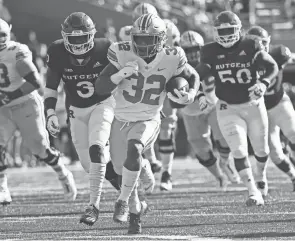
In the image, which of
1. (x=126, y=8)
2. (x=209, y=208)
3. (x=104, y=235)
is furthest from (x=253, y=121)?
(x=126, y=8)

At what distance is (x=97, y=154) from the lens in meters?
6.33

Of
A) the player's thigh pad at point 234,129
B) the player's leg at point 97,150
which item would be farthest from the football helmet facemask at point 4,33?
the player's thigh pad at point 234,129

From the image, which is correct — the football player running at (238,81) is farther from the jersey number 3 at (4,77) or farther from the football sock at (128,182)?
the football sock at (128,182)

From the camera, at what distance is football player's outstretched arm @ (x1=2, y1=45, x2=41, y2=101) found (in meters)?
8.00

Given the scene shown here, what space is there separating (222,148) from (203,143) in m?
0.35

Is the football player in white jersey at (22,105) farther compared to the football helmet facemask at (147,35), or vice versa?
the football player in white jersey at (22,105)

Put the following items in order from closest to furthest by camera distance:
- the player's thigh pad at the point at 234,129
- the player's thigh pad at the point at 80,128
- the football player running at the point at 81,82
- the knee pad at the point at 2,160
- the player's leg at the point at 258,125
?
the football player running at the point at 81,82 → the player's thigh pad at the point at 80,128 → the player's thigh pad at the point at 234,129 → the player's leg at the point at 258,125 → the knee pad at the point at 2,160

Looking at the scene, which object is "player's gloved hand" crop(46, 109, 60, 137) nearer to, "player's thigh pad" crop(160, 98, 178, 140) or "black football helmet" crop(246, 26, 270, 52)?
"black football helmet" crop(246, 26, 270, 52)

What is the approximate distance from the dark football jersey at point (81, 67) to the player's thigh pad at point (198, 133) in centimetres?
271

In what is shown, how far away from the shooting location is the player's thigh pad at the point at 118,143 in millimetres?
6180

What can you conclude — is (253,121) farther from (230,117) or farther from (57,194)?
(57,194)

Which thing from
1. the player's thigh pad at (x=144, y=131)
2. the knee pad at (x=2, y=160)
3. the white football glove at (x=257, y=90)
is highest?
the player's thigh pad at (x=144, y=131)

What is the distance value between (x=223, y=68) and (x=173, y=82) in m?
1.93

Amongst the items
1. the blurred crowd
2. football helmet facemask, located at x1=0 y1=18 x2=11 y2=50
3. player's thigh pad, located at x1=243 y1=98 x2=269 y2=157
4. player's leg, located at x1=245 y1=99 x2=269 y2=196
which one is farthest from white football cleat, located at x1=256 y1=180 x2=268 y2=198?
the blurred crowd
